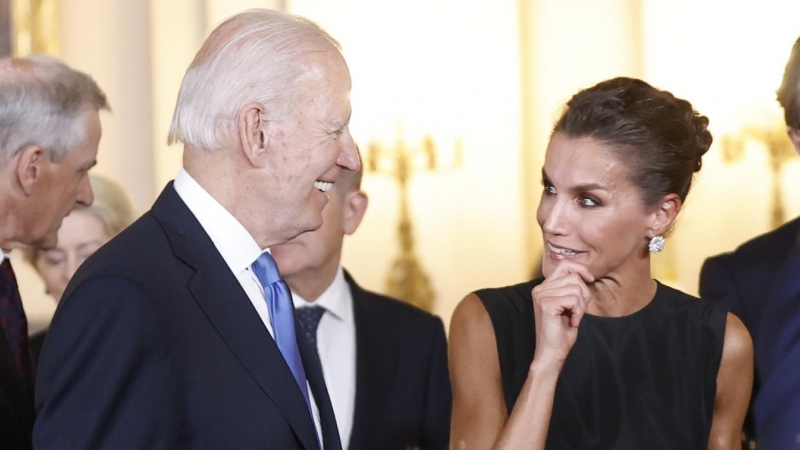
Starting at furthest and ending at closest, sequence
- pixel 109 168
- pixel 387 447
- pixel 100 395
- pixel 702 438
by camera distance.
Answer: pixel 109 168 < pixel 387 447 < pixel 702 438 < pixel 100 395

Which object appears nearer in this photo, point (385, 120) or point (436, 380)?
point (436, 380)

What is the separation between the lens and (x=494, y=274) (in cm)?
612

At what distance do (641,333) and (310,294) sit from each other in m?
0.84

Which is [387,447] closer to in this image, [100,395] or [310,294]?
[310,294]

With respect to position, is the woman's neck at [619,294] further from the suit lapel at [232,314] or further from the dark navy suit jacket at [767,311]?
the suit lapel at [232,314]

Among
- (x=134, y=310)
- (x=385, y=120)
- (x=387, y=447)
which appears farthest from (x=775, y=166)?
(x=134, y=310)

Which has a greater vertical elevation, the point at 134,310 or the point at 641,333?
the point at 134,310

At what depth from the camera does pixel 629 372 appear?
8.27ft

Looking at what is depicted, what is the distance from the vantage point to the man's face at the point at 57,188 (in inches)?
96.7

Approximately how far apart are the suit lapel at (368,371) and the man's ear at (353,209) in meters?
0.20

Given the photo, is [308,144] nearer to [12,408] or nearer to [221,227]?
[221,227]

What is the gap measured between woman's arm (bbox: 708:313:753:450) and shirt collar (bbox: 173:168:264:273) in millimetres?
1139

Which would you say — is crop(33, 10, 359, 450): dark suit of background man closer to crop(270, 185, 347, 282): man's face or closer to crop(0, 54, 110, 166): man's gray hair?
crop(0, 54, 110, 166): man's gray hair

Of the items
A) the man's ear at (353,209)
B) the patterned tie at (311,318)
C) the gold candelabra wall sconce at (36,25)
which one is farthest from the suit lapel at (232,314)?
the gold candelabra wall sconce at (36,25)
